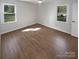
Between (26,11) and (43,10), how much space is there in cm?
202

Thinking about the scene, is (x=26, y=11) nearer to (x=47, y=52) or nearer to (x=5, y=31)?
(x=5, y=31)

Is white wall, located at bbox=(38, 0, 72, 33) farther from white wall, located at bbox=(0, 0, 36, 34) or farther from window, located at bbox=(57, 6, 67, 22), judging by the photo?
white wall, located at bbox=(0, 0, 36, 34)

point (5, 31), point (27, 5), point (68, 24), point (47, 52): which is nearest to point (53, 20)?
point (68, 24)

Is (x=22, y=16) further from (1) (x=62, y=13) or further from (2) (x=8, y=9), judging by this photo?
(1) (x=62, y=13)

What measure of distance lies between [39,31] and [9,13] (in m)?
2.46

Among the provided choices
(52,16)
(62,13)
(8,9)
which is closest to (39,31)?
(62,13)

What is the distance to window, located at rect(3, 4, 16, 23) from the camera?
7.09 m

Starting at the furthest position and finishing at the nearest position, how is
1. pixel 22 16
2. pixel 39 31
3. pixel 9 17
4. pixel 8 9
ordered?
1. pixel 22 16
2. pixel 39 31
3. pixel 9 17
4. pixel 8 9

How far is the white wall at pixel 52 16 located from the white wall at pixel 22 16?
89 centimetres

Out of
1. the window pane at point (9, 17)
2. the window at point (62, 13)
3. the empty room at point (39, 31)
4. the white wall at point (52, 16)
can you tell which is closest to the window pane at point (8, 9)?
the empty room at point (39, 31)

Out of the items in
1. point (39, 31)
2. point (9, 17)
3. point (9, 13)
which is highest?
point (9, 13)

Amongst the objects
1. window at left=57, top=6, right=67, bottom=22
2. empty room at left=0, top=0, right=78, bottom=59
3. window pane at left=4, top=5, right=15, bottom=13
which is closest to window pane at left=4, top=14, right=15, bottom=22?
→ empty room at left=0, top=0, right=78, bottom=59

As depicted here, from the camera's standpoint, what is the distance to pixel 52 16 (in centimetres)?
927

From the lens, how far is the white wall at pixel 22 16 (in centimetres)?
716
